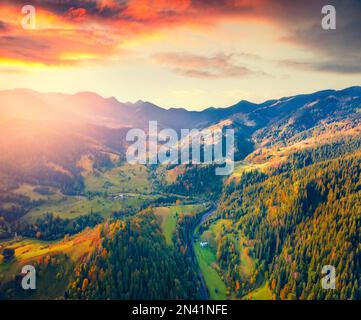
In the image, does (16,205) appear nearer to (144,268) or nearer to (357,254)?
(144,268)

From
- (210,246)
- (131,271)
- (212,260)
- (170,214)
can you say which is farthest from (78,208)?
(131,271)

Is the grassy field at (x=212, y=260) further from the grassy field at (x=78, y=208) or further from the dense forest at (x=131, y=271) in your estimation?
the grassy field at (x=78, y=208)

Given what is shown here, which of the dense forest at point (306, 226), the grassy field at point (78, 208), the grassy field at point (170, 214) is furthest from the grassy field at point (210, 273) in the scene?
the grassy field at point (78, 208)

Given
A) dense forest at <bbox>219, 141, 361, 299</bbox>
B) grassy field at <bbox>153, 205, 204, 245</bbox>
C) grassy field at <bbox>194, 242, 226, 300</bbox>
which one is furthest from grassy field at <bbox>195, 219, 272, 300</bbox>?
grassy field at <bbox>153, 205, 204, 245</bbox>

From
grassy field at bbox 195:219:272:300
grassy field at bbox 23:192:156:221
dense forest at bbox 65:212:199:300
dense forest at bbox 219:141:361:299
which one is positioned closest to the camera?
dense forest at bbox 65:212:199:300

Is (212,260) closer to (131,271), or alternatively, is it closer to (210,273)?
(210,273)

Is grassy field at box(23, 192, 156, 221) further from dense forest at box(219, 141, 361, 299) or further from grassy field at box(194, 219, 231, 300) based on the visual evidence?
dense forest at box(219, 141, 361, 299)

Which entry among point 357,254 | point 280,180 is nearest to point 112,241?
point 357,254
